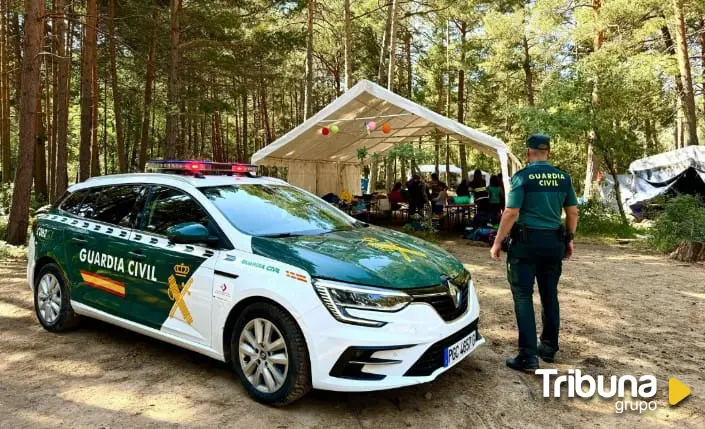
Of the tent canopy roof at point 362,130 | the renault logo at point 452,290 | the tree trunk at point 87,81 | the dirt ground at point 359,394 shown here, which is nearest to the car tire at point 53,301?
the dirt ground at point 359,394

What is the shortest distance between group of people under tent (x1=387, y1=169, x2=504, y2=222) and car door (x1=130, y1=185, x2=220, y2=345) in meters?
8.59

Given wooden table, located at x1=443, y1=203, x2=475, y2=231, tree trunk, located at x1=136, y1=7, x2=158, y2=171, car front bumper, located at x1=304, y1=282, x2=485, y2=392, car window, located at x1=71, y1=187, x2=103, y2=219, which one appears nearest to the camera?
car front bumper, located at x1=304, y1=282, x2=485, y2=392

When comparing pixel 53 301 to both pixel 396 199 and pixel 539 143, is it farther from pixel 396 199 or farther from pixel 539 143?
pixel 396 199

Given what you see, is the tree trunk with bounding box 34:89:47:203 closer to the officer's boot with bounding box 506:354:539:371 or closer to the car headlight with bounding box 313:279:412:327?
the car headlight with bounding box 313:279:412:327

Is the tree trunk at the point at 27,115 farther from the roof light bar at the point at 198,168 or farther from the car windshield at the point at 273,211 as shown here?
the car windshield at the point at 273,211

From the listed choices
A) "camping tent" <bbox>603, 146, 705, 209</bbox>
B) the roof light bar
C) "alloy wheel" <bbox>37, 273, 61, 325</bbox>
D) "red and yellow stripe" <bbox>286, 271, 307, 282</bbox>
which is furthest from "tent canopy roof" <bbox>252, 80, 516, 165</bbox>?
"red and yellow stripe" <bbox>286, 271, 307, 282</bbox>

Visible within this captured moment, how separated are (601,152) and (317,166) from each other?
27.3 ft

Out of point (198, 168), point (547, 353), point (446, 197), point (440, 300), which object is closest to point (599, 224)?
point (446, 197)

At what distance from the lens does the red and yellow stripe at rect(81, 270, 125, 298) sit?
4066 millimetres

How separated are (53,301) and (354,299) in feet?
11.2

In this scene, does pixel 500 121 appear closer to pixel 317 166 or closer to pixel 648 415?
pixel 317 166

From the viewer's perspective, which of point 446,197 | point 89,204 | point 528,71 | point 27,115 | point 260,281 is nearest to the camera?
point 260,281

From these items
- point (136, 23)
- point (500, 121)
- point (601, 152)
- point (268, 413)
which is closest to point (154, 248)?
point (268, 413)

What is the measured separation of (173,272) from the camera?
12.1ft
